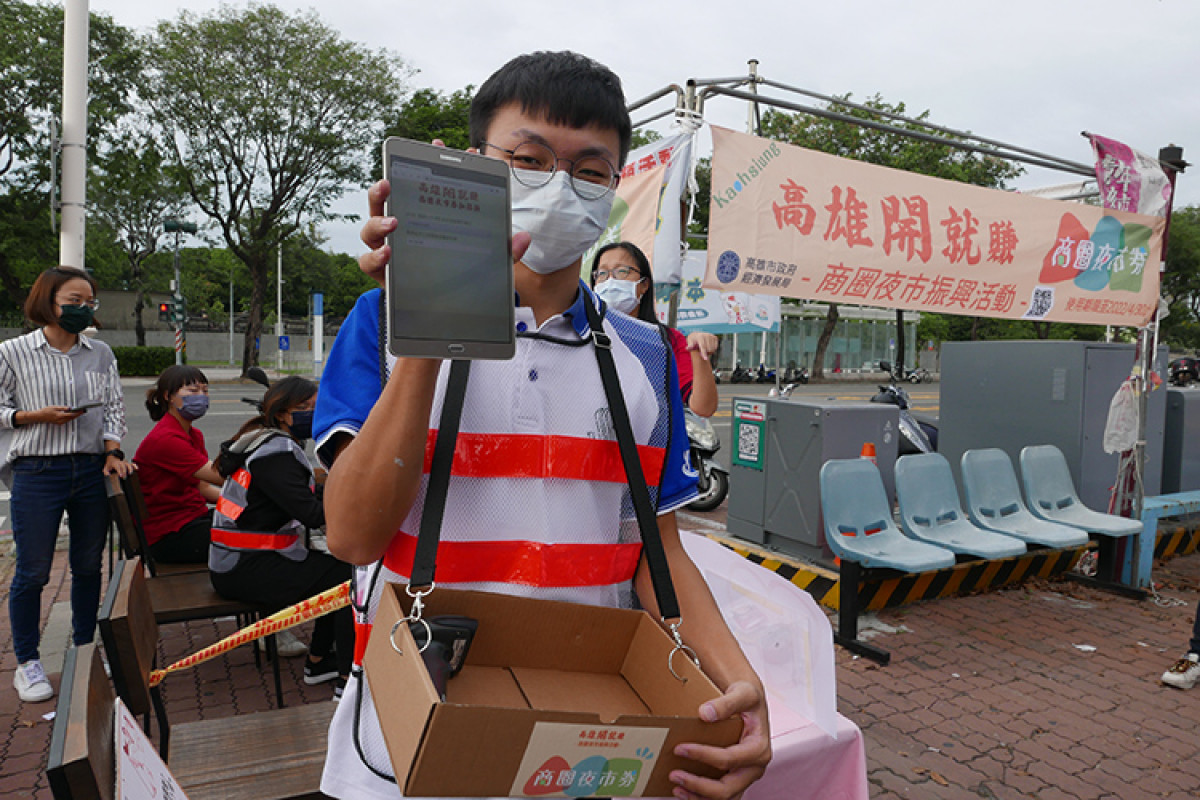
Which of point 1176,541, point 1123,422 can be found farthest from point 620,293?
point 1176,541

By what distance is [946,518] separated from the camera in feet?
17.6

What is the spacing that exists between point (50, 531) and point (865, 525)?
14.0 ft

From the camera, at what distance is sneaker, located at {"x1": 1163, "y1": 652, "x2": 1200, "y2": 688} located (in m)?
4.08

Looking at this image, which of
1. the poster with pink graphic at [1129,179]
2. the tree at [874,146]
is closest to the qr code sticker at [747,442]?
the poster with pink graphic at [1129,179]

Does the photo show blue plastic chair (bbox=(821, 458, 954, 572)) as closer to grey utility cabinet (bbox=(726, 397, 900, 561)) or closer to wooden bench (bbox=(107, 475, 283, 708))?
grey utility cabinet (bbox=(726, 397, 900, 561))

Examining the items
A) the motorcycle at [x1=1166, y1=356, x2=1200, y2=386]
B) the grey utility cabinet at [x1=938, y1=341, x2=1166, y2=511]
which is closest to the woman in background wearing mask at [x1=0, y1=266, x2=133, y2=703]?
the grey utility cabinet at [x1=938, y1=341, x2=1166, y2=511]

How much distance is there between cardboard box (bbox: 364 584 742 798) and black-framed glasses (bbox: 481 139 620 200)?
63cm

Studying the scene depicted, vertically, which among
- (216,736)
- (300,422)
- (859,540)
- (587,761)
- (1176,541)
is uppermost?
(300,422)

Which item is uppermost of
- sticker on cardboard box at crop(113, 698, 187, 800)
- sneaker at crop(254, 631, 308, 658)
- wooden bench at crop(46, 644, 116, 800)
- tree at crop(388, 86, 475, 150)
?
tree at crop(388, 86, 475, 150)

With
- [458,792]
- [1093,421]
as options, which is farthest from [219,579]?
[1093,421]

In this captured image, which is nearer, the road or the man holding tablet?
the man holding tablet

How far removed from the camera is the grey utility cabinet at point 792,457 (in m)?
5.33

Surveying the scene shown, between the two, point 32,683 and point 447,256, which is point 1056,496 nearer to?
point 447,256

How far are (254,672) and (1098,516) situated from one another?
18.4 feet
